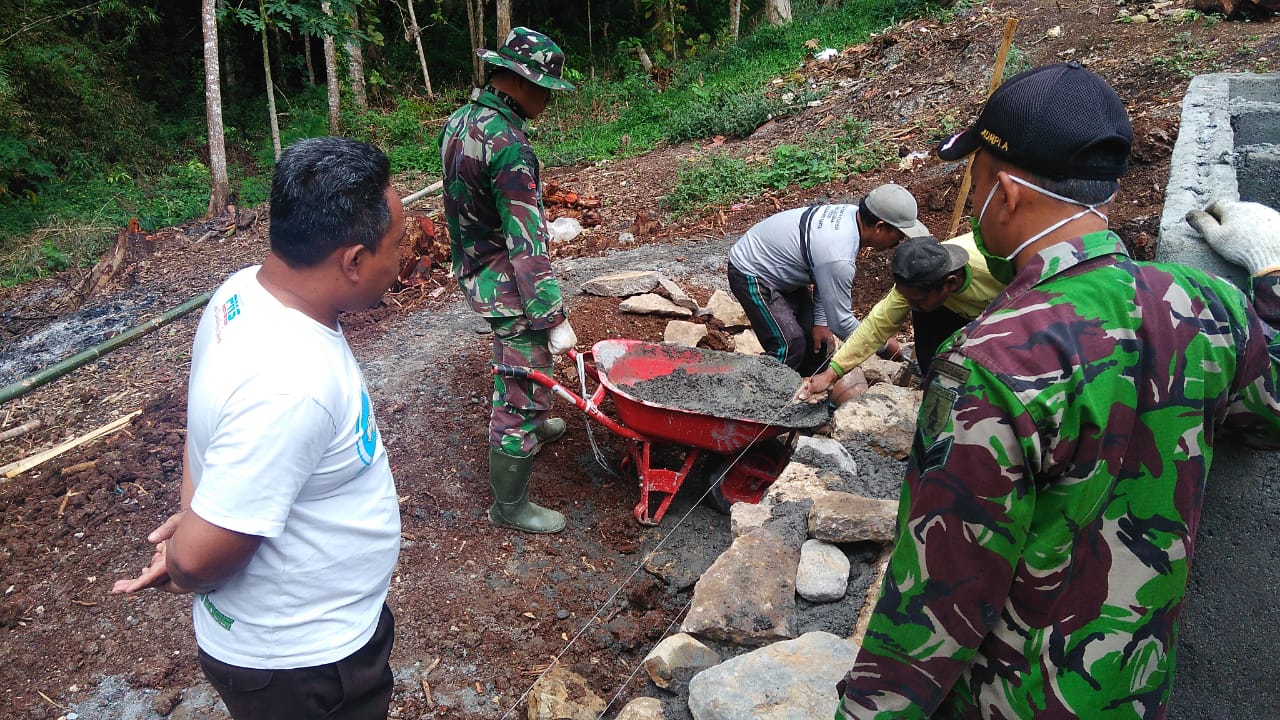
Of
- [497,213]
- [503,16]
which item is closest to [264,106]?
[503,16]

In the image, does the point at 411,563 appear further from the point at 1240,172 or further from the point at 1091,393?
the point at 1240,172

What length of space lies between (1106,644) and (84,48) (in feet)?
48.1

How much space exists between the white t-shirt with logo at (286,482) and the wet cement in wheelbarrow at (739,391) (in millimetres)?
2305

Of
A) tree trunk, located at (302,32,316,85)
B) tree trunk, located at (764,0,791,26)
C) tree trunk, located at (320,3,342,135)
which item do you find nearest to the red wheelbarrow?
tree trunk, located at (320,3,342,135)

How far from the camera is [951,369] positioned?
1.13 meters

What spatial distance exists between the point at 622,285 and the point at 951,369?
197 inches

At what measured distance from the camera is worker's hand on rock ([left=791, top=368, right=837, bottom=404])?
11.8ft

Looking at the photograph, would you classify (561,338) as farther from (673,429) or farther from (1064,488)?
(1064,488)

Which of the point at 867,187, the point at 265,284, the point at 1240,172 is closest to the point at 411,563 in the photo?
the point at 265,284

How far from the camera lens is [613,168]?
999 cm

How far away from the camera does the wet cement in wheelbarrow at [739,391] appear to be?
389 cm

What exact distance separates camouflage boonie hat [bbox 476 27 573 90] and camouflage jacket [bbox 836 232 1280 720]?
104 inches

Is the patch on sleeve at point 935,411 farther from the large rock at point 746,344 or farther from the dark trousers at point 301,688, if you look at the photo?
the large rock at point 746,344

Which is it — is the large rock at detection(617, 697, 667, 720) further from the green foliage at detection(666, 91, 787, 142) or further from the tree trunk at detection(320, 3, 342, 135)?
the tree trunk at detection(320, 3, 342, 135)
